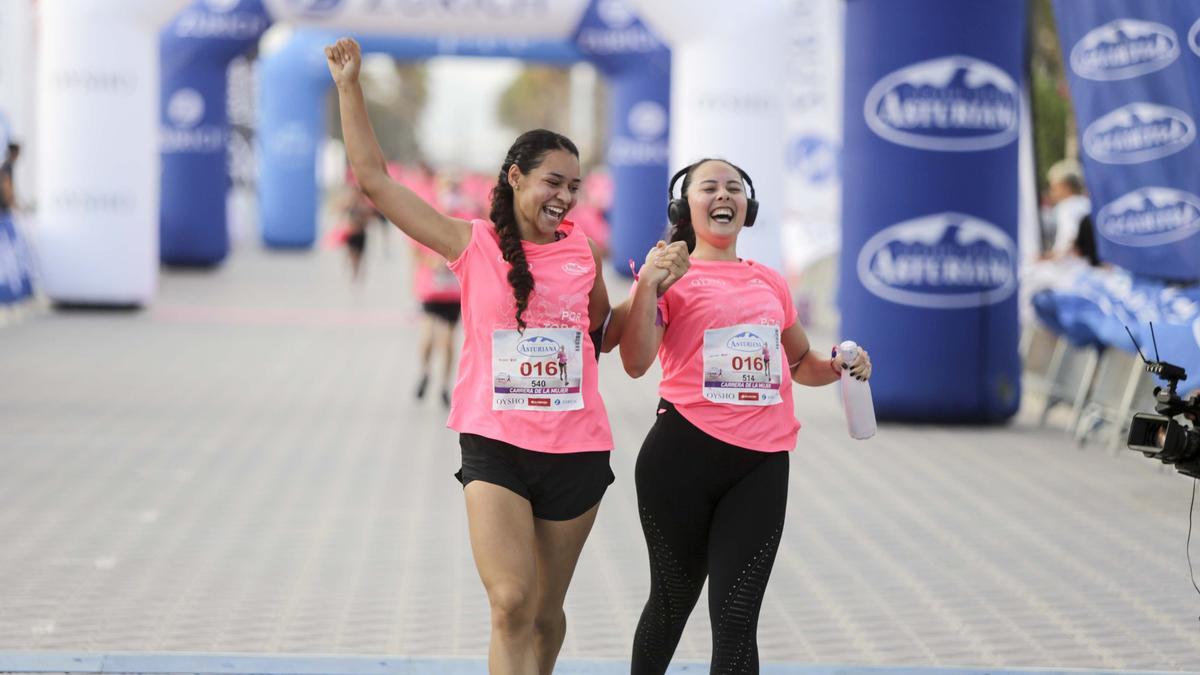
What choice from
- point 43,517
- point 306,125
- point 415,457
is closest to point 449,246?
point 43,517

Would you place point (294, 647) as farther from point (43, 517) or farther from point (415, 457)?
point (415, 457)

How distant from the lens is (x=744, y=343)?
14.2ft

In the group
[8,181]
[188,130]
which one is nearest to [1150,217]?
[8,181]

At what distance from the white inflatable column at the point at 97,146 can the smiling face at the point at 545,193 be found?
14713 mm

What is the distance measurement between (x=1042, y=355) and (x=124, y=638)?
8.95m

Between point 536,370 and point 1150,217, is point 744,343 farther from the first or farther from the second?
point 1150,217

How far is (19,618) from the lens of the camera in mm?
5918

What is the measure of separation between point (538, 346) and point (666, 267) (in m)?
0.37

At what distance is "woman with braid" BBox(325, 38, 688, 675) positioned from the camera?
162 inches

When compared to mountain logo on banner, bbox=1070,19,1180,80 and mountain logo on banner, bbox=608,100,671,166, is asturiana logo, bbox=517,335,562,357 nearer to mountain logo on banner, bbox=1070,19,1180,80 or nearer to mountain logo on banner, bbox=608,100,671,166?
mountain logo on banner, bbox=1070,19,1180,80

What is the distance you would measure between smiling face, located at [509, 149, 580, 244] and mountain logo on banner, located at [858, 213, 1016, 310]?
716cm

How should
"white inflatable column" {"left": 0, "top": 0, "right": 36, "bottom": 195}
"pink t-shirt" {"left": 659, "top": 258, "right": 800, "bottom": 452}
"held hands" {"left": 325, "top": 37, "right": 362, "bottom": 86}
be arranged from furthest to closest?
"white inflatable column" {"left": 0, "top": 0, "right": 36, "bottom": 195}
"pink t-shirt" {"left": 659, "top": 258, "right": 800, "bottom": 452}
"held hands" {"left": 325, "top": 37, "right": 362, "bottom": 86}

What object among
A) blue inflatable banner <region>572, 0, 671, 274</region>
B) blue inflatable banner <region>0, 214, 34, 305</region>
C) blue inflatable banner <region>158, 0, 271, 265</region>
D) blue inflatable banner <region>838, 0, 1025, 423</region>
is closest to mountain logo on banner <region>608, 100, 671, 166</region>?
blue inflatable banner <region>572, 0, 671, 274</region>

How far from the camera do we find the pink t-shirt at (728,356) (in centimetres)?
433
